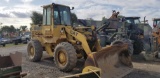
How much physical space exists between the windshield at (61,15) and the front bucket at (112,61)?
330 centimetres

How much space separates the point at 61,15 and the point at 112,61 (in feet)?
12.3

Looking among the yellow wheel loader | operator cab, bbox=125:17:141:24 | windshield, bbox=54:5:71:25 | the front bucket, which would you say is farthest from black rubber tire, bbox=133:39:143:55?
the front bucket

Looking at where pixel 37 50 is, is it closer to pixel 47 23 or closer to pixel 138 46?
pixel 47 23

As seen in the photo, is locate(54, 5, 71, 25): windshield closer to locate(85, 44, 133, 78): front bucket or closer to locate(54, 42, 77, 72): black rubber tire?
locate(54, 42, 77, 72): black rubber tire

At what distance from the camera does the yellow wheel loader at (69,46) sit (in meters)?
8.10

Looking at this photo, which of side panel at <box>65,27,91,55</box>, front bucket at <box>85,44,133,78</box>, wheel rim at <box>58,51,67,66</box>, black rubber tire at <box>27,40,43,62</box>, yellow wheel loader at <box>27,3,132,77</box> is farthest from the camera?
black rubber tire at <box>27,40,43,62</box>

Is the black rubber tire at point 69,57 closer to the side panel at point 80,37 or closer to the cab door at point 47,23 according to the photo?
the side panel at point 80,37

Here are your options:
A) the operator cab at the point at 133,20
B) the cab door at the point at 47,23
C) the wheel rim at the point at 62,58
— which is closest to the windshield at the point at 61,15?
the cab door at the point at 47,23

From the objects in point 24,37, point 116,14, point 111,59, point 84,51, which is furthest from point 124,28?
point 24,37

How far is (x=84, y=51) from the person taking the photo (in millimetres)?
9969

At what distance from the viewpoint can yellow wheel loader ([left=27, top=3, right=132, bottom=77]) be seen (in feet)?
26.6

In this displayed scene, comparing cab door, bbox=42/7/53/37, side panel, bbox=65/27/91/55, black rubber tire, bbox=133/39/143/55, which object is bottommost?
black rubber tire, bbox=133/39/143/55

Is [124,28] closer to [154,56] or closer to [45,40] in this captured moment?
[154,56]

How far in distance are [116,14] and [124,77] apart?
9432 millimetres
